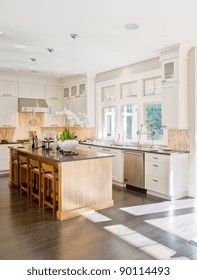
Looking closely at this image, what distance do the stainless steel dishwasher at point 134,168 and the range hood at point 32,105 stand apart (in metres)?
3.57

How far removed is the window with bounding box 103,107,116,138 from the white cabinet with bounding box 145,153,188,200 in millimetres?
2461

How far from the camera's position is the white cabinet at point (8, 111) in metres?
7.63

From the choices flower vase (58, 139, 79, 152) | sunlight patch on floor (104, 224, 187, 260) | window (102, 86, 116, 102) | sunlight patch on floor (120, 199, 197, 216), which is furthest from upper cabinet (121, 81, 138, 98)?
sunlight patch on floor (104, 224, 187, 260)

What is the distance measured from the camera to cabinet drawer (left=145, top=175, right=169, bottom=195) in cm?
493

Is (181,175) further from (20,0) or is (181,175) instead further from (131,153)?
(20,0)

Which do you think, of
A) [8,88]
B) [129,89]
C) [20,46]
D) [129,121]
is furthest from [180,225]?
[8,88]

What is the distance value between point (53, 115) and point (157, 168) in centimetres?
465

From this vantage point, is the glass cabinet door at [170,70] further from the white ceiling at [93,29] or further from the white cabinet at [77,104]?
the white cabinet at [77,104]

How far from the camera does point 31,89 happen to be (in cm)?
815

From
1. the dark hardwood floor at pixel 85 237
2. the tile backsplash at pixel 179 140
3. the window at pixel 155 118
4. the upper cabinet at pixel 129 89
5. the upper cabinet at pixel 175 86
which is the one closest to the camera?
the dark hardwood floor at pixel 85 237

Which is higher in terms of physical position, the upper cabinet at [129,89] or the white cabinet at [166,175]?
the upper cabinet at [129,89]

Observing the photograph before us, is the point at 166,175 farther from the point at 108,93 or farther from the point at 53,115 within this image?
the point at 53,115

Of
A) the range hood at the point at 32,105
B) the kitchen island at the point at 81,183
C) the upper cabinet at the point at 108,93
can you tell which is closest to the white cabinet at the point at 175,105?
the kitchen island at the point at 81,183
